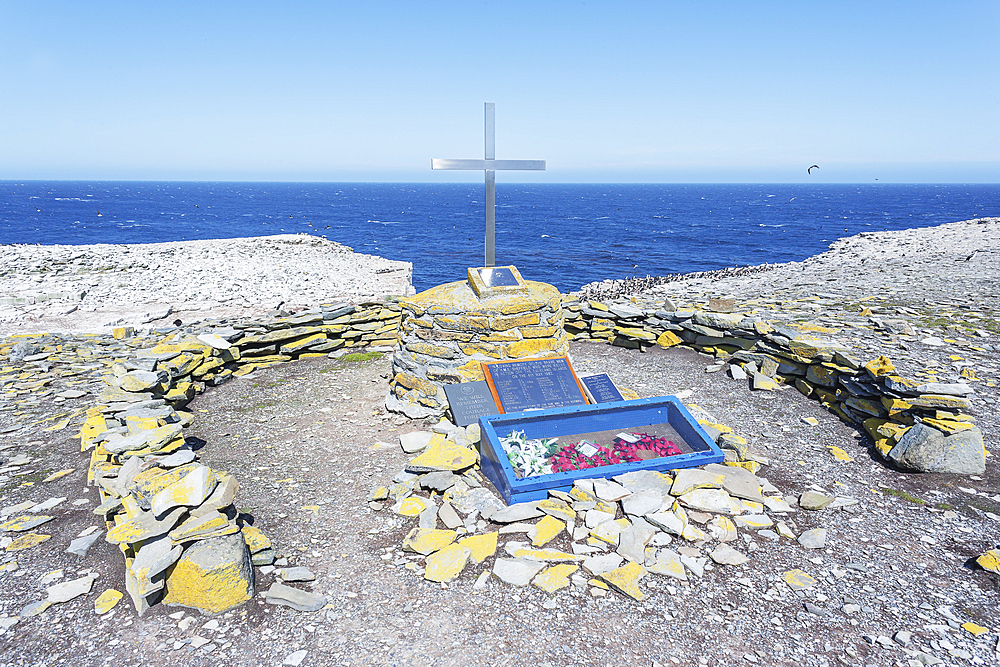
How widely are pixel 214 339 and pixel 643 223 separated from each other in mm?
83016

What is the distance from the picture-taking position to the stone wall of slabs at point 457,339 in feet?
25.2

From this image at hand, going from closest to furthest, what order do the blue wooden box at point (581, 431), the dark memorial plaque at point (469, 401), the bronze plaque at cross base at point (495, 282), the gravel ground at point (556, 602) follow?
1. the gravel ground at point (556, 602)
2. the blue wooden box at point (581, 431)
3. the dark memorial plaque at point (469, 401)
4. the bronze plaque at cross base at point (495, 282)

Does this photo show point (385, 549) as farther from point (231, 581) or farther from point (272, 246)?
point (272, 246)

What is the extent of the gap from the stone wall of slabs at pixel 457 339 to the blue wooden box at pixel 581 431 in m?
1.74

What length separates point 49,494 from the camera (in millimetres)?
5305

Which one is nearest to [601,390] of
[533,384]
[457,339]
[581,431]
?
[533,384]

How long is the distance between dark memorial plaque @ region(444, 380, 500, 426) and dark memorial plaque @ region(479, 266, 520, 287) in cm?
144

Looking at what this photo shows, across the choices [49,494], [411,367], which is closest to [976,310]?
[411,367]

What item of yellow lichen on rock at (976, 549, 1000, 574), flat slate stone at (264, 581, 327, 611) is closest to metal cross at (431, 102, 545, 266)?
flat slate stone at (264, 581, 327, 611)

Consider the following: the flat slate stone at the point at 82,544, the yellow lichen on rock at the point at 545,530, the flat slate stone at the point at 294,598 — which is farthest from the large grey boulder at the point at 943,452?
the flat slate stone at the point at 82,544

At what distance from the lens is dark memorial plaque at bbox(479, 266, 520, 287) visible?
7.99 metres

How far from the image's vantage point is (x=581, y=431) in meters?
A: 6.27

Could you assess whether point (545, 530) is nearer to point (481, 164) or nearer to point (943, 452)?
point (943, 452)

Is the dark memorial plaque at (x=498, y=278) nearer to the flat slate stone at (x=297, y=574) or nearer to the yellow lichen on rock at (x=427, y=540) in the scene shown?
the yellow lichen on rock at (x=427, y=540)
